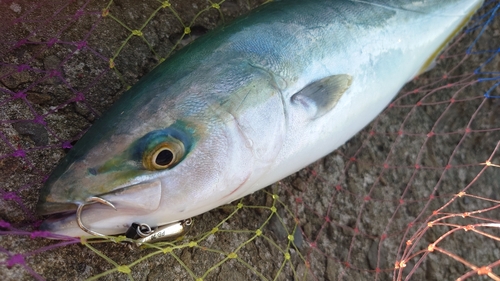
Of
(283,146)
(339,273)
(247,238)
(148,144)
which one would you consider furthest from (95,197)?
(339,273)

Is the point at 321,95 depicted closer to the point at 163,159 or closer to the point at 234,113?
the point at 234,113

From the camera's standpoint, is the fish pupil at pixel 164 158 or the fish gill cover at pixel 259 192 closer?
the fish pupil at pixel 164 158

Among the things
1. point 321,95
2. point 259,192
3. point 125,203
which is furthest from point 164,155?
point 259,192

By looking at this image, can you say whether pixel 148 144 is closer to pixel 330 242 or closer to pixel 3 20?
pixel 3 20

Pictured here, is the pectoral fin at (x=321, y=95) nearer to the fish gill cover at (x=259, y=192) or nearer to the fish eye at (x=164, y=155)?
the fish eye at (x=164, y=155)

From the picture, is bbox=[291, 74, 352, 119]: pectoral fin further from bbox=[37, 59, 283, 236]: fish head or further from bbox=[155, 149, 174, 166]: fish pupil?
bbox=[155, 149, 174, 166]: fish pupil

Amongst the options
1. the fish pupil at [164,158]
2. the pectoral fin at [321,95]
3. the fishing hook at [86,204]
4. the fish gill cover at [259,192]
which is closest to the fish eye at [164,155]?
the fish pupil at [164,158]

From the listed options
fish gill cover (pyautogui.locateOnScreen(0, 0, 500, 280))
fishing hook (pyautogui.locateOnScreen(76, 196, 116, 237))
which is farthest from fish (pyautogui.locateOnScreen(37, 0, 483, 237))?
fish gill cover (pyautogui.locateOnScreen(0, 0, 500, 280))
